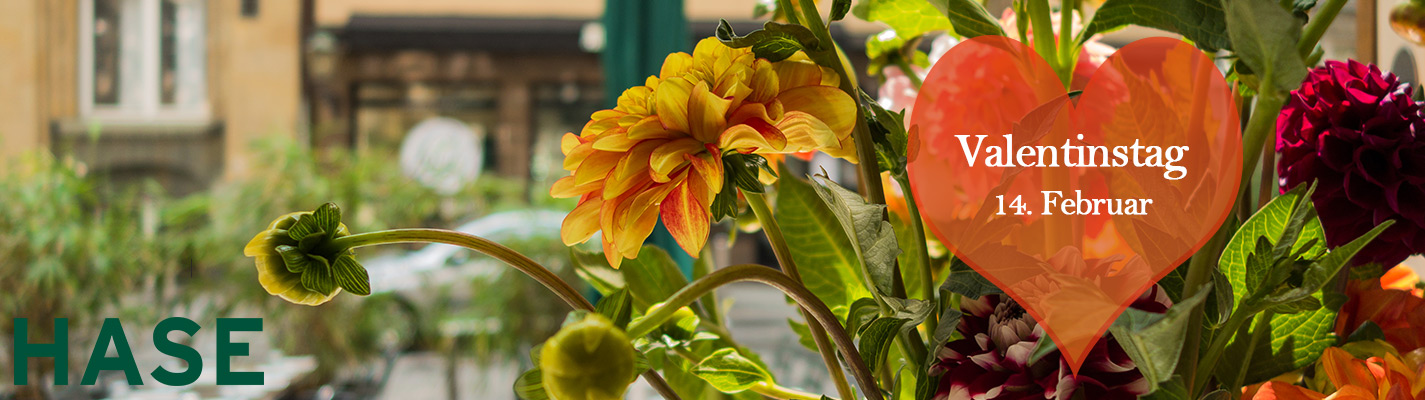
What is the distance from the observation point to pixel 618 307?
112mm

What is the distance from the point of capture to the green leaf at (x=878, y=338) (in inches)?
4.9

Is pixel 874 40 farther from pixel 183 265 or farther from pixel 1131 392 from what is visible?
pixel 183 265

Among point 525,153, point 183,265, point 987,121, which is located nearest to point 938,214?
Result: point 987,121

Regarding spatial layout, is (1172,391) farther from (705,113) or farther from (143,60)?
(143,60)

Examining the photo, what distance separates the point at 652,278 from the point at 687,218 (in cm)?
7

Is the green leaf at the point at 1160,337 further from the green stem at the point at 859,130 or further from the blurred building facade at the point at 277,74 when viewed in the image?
the blurred building facade at the point at 277,74

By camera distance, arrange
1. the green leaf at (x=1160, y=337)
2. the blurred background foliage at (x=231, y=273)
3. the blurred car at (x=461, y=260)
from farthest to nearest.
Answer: the blurred car at (x=461, y=260) → the blurred background foliage at (x=231, y=273) → the green leaf at (x=1160, y=337)

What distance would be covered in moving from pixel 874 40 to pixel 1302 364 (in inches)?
3.8

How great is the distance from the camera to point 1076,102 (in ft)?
0.46

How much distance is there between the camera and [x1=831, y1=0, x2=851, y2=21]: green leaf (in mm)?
124

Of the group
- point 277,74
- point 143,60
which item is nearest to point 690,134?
point 277,74

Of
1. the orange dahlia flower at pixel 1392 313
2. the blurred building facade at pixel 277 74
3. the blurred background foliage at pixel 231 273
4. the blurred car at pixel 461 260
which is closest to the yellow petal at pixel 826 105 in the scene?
the orange dahlia flower at pixel 1392 313

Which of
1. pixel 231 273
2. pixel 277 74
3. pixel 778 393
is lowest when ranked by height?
pixel 231 273

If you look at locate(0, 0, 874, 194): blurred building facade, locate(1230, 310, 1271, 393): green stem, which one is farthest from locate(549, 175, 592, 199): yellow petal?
locate(0, 0, 874, 194): blurred building facade
